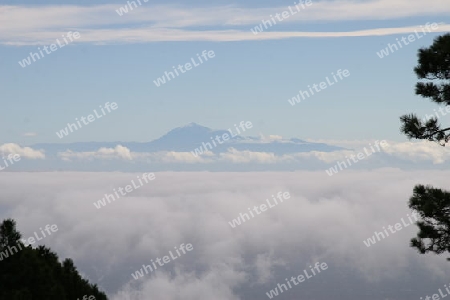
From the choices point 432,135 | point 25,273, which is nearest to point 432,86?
point 432,135

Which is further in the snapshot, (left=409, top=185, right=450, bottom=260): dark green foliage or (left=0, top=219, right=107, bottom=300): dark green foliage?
(left=409, top=185, right=450, bottom=260): dark green foliage

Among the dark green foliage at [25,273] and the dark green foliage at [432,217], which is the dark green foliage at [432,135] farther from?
the dark green foliage at [25,273]

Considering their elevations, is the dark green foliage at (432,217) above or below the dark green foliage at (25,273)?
below

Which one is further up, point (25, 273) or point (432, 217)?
point (25, 273)

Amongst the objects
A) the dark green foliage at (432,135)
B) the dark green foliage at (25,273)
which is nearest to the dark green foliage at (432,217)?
the dark green foliage at (432,135)

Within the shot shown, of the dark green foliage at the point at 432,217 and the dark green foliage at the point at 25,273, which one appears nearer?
the dark green foliage at the point at 25,273

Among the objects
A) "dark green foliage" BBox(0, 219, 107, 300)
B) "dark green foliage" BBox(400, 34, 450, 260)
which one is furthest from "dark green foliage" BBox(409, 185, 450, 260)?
"dark green foliage" BBox(0, 219, 107, 300)

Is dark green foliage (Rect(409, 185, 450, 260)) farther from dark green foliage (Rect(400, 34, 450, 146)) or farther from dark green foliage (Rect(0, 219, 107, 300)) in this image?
dark green foliage (Rect(0, 219, 107, 300))

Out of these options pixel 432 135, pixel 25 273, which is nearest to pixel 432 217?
pixel 432 135

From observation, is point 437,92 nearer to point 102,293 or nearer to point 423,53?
point 423,53

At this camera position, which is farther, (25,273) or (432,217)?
(432,217)

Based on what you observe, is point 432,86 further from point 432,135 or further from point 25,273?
point 25,273
